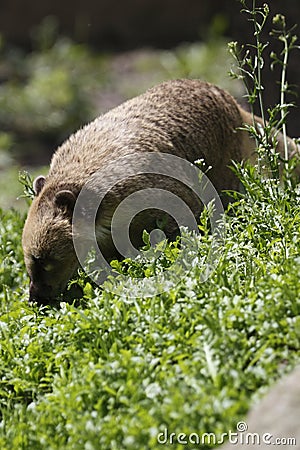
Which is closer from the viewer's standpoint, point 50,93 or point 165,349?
point 165,349

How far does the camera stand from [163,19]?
14.3 metres

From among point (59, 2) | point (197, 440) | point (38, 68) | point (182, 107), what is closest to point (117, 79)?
point (38, 68)

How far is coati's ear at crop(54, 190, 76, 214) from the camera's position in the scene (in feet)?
15.1

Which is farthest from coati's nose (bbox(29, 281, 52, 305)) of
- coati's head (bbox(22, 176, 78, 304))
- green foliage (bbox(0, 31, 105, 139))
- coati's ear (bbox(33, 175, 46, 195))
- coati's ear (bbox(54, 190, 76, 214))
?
green foliage (bbox(0, 31, 105, 139))

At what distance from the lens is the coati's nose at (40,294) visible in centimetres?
461

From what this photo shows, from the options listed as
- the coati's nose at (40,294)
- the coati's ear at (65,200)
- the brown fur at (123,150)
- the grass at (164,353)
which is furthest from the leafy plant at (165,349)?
the coati's ear at (65,200)

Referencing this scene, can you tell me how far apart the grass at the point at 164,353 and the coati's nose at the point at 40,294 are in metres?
0.30

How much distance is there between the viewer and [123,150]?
4.93 m

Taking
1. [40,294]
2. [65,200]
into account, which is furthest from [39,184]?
[40,294]

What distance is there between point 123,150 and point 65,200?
565 mm

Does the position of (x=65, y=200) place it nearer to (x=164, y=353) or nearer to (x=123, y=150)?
(x=123, y=150)

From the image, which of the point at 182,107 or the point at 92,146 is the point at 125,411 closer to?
the point at 92,146

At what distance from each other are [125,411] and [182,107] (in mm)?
2758

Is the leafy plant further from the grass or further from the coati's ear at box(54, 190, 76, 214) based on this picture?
the coati's ear at box(54, 190, 76, 214)
